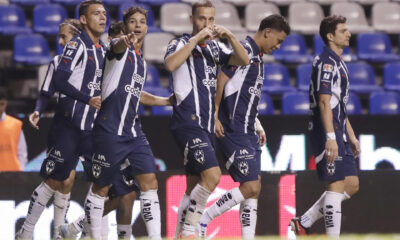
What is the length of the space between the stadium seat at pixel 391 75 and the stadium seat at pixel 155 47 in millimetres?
3180

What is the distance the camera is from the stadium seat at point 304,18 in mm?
13883

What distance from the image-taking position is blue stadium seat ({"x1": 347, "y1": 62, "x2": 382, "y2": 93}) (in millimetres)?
12961

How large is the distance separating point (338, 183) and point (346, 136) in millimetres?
439

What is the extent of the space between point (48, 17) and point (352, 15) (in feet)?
15.4

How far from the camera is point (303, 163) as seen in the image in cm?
985

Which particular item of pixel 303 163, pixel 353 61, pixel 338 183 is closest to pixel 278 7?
pixel 353 61

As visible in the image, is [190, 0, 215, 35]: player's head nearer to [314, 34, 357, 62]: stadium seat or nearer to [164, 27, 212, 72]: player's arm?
[164, 27, 212, 72]: player's arm

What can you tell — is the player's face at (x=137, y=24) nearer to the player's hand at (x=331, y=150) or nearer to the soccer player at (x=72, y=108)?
the soccer player at (x=72, y=108)

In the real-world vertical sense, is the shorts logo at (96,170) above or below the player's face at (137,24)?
below

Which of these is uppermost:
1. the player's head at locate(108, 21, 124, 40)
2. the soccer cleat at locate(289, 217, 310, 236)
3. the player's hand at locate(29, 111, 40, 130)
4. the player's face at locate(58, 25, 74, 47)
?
the player's head at locate(108, 21, 124, 40)

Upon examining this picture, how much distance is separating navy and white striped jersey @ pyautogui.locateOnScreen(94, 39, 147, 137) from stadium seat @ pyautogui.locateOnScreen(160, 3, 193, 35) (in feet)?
22.2

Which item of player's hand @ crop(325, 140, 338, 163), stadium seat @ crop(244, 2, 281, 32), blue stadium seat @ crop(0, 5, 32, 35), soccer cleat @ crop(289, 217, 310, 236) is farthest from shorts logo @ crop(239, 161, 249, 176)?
blue stadium seat @ crop(0, 5, 32, 35)

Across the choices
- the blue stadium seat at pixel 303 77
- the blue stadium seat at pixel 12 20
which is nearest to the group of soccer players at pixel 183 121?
the blue stadium seat at pixel 303 77

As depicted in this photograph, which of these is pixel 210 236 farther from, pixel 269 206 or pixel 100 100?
pixel 100 100
